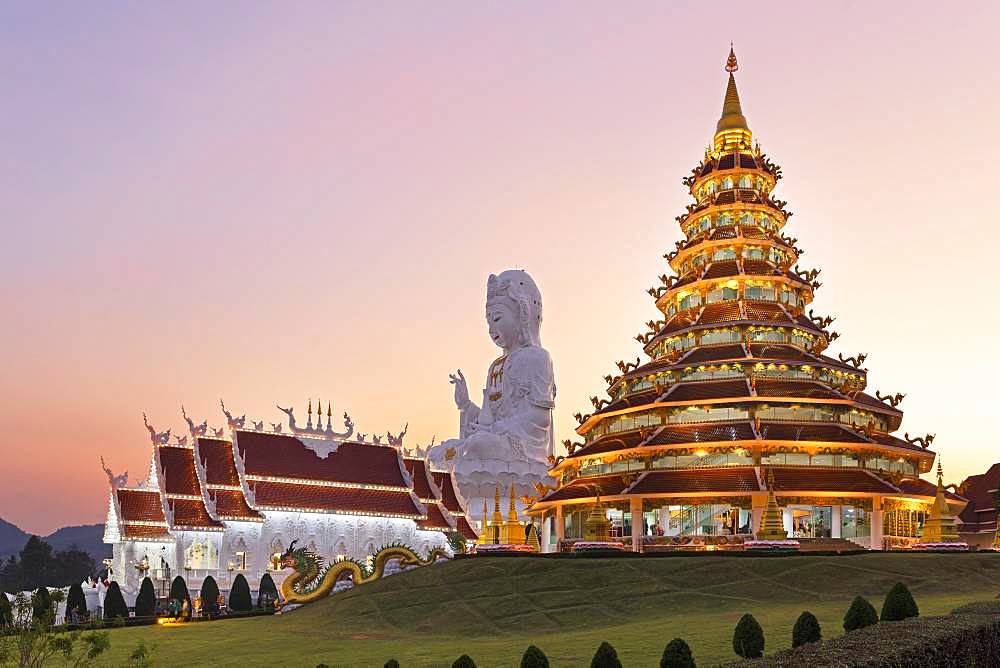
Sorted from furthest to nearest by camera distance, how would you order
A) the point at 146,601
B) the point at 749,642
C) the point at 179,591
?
the point at 179,591, the point at 146,601, the point at 749,642

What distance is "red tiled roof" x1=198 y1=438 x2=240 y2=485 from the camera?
186 feet

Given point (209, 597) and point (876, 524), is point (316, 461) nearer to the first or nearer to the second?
point (209, 597)

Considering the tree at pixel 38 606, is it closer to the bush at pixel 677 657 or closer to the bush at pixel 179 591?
the bush at pixel 677 657

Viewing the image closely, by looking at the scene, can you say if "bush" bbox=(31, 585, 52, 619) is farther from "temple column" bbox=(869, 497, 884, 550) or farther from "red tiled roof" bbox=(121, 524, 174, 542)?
"temple column" bbox=(869, 497, 884, 550)

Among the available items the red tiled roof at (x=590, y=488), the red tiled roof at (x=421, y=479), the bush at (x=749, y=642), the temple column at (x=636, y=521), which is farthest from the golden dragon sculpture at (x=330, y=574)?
the bush at (x=749, y=642)

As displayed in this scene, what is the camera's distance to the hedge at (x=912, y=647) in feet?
45.8

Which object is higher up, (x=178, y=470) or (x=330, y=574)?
(x=178, y=470)

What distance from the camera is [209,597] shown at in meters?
47.2

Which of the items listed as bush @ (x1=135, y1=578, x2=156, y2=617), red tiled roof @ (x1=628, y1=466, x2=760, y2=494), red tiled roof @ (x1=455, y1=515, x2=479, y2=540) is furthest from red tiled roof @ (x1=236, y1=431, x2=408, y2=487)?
red tiled roof @ (x1=628, y1=466, x2=760, y2=494)

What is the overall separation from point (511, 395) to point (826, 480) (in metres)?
48.7

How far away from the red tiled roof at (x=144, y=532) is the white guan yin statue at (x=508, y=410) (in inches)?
1329

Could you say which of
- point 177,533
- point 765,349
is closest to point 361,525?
point 177,533

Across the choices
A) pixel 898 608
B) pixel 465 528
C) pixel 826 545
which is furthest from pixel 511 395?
pixel 898 608

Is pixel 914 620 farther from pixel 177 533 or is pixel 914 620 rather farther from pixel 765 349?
pixel 177 533
